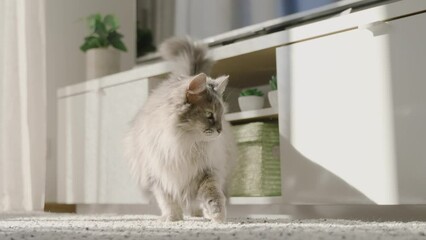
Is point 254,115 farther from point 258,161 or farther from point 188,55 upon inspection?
point 188,55

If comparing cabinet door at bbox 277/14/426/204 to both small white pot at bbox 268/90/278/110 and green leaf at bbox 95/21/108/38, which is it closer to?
small white pot at bbox 268/90/278/110

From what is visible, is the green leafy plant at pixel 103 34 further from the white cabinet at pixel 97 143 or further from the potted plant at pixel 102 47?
the white cabinet at pixel 97 143

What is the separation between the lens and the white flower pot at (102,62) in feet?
9.68

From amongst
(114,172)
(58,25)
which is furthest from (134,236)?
(58,25)

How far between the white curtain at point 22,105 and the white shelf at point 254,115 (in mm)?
1165

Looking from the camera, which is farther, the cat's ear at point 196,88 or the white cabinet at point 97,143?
the white cabinet at point 97,143

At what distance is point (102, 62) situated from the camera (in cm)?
295

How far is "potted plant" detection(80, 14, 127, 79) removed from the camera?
9.69 ft

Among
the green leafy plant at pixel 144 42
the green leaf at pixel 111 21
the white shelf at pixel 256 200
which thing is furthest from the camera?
the green leaf at pixel 111 21

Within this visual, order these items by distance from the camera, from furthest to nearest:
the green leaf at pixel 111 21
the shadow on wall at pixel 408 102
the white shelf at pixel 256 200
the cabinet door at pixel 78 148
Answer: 1. the green leaf at pixel 111 21
2. the cabinet door at pixel 78 148
3. the white shelf at pixel 256 200
4. the shadow on wall at pixel 408 102

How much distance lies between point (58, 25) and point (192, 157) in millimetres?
1820

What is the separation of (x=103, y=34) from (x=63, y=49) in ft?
1.33

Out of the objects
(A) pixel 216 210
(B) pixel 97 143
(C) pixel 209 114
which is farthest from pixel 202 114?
(B) pixel 97 143

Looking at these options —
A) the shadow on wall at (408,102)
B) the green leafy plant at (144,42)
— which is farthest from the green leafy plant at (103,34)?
the shadow on wall at (408,102)
